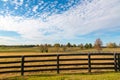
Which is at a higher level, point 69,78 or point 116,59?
point 116,59

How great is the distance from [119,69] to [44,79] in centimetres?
616

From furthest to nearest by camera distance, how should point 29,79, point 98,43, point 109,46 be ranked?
point 109,46 → point 98,43 → point 29,79

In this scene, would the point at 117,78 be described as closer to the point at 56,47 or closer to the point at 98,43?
the point at 98,43

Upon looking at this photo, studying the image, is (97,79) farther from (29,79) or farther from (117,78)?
(29,79)

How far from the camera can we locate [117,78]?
406 inches

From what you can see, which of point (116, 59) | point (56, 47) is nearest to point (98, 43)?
point (56, 47)

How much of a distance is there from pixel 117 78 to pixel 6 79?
22.7 feet

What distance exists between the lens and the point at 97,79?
10305 millimetres

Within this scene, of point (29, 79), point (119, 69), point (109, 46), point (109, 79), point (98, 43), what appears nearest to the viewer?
point (109, 79)

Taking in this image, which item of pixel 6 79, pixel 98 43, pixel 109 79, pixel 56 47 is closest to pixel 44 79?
pixel 6 79

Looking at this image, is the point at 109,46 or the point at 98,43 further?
the point at 109,46

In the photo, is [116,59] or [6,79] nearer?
[6,79]

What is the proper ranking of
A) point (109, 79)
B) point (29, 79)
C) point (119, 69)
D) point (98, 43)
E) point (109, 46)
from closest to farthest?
point (109, 79) < point (29, 79) < point (119, 69) < point (98, 43) < point (109, 46)

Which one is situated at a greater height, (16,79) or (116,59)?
(116,59)
